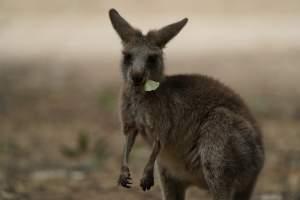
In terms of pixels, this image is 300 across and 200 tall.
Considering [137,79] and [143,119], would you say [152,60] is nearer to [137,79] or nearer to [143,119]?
[137,79]

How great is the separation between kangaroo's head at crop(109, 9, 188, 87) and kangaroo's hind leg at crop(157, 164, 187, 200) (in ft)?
2.36

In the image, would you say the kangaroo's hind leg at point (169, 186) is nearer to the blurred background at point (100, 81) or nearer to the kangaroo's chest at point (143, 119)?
the kangaroo's chest at point (143, 119)

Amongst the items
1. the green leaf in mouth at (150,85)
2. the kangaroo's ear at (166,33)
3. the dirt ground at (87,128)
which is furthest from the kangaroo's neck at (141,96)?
the dirt ground at (87,128)

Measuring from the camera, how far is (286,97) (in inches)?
485

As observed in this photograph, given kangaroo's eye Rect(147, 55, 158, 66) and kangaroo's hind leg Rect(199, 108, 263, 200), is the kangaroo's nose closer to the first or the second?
kangaroo's eye Rect(147, 55, 158, 66)

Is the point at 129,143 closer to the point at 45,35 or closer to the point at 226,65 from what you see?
the point at 226,65

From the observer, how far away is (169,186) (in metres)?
6.58

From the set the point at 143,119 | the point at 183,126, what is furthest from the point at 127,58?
the point at 183,126

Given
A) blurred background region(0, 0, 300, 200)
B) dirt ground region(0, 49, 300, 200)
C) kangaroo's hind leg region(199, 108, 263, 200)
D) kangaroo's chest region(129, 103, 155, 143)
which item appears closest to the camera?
kangaroo's hind leg region(199, 108, 263, 200)

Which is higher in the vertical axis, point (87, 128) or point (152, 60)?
point (152, 60)

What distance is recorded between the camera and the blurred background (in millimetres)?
8289

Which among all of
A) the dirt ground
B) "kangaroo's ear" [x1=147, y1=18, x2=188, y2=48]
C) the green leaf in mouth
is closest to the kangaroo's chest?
the green leaf in mouth

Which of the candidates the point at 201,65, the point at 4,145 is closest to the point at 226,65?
the point at 201,65

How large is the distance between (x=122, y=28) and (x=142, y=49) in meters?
0.26
